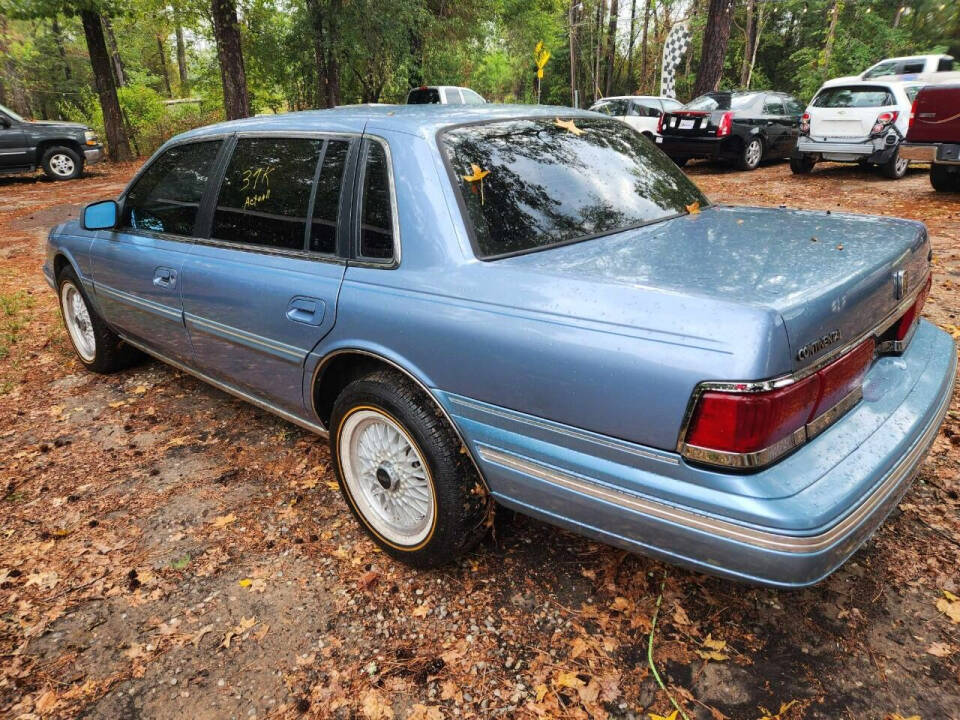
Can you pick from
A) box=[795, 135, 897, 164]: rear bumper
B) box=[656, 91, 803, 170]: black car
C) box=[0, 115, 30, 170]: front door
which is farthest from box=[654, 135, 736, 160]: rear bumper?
box=[0, 115, 30, 170]: front door

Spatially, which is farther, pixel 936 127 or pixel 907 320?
pixel 936 127

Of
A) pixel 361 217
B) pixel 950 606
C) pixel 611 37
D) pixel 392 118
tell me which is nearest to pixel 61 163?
pixel 392 118

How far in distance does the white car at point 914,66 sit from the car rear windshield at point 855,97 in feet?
32.0

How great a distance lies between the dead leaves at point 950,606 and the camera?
221 centimetres

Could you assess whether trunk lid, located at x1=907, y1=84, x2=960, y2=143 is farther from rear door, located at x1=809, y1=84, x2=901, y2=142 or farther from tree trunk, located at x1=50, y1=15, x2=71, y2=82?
tree trunk, located at x1=50, y1=15, x2=71, y2=82

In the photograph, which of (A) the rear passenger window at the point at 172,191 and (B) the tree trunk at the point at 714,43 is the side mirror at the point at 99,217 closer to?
(A) the rear passenger window at the point at 172,191

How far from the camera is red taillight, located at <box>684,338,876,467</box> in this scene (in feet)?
5.18

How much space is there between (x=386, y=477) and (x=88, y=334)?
10.8 feet

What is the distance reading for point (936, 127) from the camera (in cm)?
824

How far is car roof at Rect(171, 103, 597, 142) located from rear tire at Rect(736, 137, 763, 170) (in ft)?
35.8

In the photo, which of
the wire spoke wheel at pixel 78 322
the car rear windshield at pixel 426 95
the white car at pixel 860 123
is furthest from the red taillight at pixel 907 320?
the car rear windshield at pixel 426 95

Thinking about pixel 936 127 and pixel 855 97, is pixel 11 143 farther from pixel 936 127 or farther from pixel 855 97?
pixel 936 127

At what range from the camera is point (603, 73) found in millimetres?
38625

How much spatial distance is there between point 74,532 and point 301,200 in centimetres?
183
